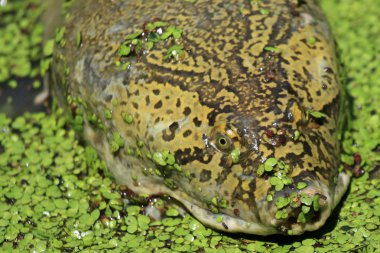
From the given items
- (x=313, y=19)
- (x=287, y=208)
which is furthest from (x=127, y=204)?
(x=313, y=19)

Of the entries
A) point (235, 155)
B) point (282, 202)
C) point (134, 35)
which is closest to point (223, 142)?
point (235, 155)

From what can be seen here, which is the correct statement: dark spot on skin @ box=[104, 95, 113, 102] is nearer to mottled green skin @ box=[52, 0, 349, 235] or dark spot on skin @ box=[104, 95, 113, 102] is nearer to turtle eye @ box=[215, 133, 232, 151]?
mottled green skin @ box=[52, 0, 349, 235]

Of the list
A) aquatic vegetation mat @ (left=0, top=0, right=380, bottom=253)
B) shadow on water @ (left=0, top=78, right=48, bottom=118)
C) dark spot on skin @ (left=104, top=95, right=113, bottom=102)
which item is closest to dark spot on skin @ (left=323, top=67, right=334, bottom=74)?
aquatic vegetation mat @ (left=0, top=0, right=380, bottom=253)

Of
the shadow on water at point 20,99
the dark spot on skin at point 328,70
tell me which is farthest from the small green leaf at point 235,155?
the shadow on water at point 20,99

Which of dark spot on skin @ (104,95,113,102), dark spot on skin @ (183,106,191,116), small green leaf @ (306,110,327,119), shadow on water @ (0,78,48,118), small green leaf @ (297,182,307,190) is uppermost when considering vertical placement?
dark spot on skin @ (104,95,113,102)

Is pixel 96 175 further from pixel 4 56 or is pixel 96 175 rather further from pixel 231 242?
pixel 4 56

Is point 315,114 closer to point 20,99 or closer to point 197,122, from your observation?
point 197,122

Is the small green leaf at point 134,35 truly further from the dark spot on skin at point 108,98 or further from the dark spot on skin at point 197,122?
the dark spot on skin at point 197,122
